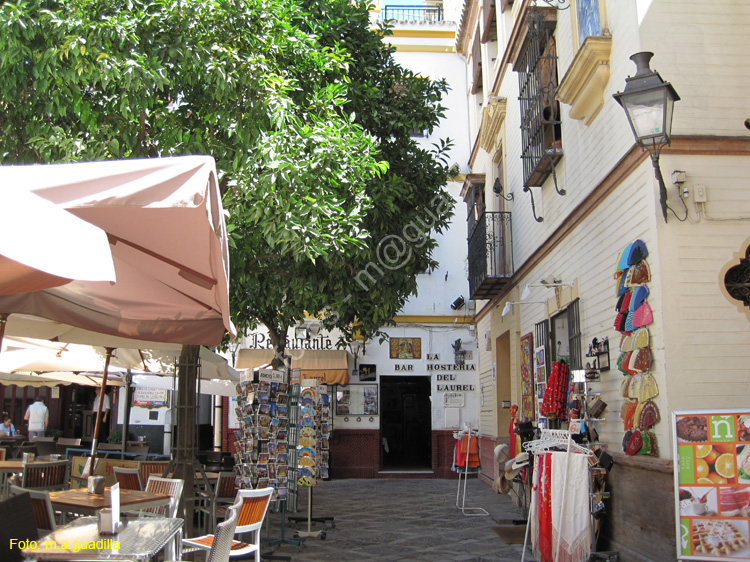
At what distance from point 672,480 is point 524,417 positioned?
670 centimetres

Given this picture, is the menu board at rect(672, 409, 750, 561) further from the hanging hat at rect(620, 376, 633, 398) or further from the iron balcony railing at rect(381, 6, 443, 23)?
the iron balcony railing at rect(381, 6, 443, 23)

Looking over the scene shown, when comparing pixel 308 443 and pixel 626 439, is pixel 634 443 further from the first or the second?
pixel 308 443

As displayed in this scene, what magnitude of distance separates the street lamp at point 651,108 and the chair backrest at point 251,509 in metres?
4.54

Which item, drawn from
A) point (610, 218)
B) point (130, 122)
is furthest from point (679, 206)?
point (130, 122)

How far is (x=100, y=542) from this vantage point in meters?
4.13

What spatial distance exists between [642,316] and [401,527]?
5698mm

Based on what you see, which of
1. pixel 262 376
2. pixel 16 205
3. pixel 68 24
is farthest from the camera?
pixel 262 376

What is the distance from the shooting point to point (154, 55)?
305 inches

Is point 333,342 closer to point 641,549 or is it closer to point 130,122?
point 130,122

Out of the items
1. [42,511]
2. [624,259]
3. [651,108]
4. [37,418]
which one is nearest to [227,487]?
[42,511]

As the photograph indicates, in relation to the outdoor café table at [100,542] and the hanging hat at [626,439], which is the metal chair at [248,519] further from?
the hanging hat at [626,439]

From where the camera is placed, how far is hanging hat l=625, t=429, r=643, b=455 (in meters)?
6.93

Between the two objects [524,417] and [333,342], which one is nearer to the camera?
[524,417]

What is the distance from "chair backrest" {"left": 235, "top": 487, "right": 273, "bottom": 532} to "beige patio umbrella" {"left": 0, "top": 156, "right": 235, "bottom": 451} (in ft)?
4.57
